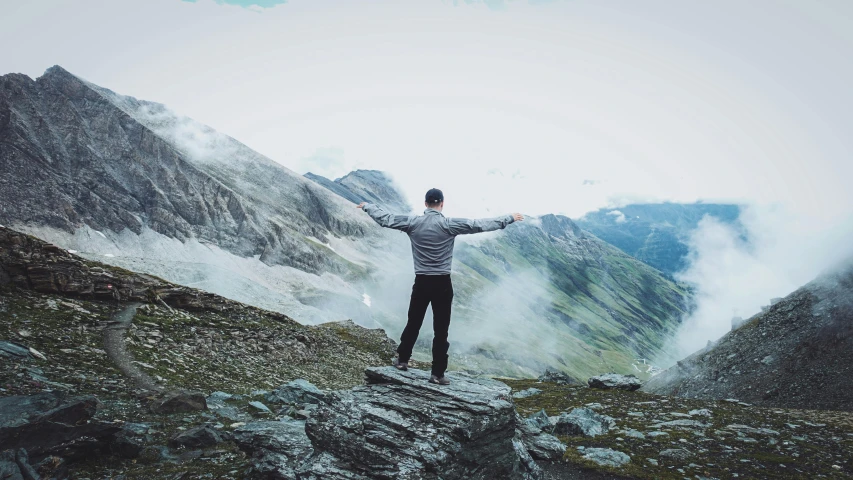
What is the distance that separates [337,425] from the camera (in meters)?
11.4

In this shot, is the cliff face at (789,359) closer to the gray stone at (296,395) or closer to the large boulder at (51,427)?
the gray stone at (296,395)

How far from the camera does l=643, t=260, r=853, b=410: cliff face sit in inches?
1460

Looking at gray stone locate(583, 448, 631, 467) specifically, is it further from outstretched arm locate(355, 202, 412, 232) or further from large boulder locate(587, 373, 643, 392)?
large boulder locate(587, 373, 643, 392)

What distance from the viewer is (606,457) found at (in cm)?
1848

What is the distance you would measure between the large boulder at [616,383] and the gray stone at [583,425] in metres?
22.3

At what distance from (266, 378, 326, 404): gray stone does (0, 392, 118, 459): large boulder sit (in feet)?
33.9

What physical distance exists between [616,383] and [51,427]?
155ft

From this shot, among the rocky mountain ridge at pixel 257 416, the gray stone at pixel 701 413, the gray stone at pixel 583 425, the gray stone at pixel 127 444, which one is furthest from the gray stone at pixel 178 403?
the gray stone at pixel 701 413

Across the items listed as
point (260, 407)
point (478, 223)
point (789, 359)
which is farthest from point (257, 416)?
point (789, 359)

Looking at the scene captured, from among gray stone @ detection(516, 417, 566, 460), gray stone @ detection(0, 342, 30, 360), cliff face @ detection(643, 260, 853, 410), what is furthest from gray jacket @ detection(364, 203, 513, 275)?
cliff face @ detection(643, 260, 853, 410)

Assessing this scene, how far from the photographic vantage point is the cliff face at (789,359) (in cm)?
3709

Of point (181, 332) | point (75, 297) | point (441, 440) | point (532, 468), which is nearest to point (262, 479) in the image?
point (441, 440)

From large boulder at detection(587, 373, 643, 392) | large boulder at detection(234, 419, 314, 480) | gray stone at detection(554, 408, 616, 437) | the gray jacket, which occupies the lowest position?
large boulder at detection(234, 419, 314, 480)

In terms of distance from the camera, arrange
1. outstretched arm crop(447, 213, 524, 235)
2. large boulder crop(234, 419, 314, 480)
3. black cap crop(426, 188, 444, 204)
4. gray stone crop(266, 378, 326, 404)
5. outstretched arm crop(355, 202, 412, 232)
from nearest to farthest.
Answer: large boulder crop(234, 419, 314, 480) < outstretched arm crop(447, 213, 524, 235) < black cap crop(426, 188, 444, 204) < outstretched arm crop(355, 202, 412, 232) < gray stone crop(266, 378, 326, 404)
